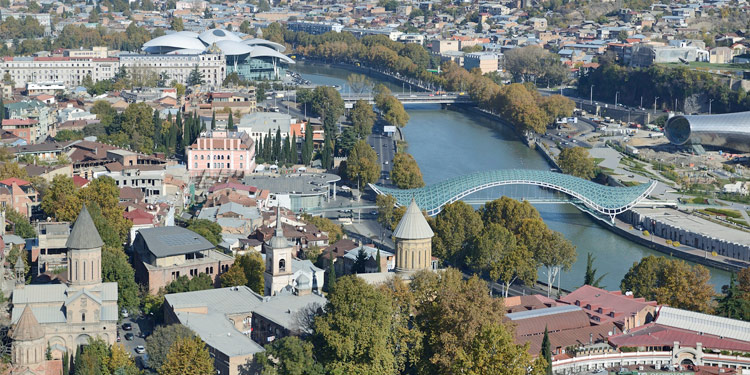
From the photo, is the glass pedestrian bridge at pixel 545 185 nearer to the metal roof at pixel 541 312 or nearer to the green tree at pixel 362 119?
the metal roof at pixel 541 312

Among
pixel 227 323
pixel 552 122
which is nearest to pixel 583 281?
pixel 227 323

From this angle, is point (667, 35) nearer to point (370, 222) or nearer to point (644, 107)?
point (644, 107)

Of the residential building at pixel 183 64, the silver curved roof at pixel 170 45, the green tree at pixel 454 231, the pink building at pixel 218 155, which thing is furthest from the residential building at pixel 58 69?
the green tree at pixel 454 231

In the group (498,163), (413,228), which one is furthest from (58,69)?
(413,228)

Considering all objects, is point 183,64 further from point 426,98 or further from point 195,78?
point 426,98

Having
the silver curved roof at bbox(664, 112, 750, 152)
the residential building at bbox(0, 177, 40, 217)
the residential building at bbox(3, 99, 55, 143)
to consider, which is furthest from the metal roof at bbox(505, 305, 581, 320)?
the residential building at bbox(3, 99, 55, 143)

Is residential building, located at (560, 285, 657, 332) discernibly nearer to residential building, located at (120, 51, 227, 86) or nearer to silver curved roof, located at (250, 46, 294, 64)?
residential building, located at (120, 51, 227, 86)
